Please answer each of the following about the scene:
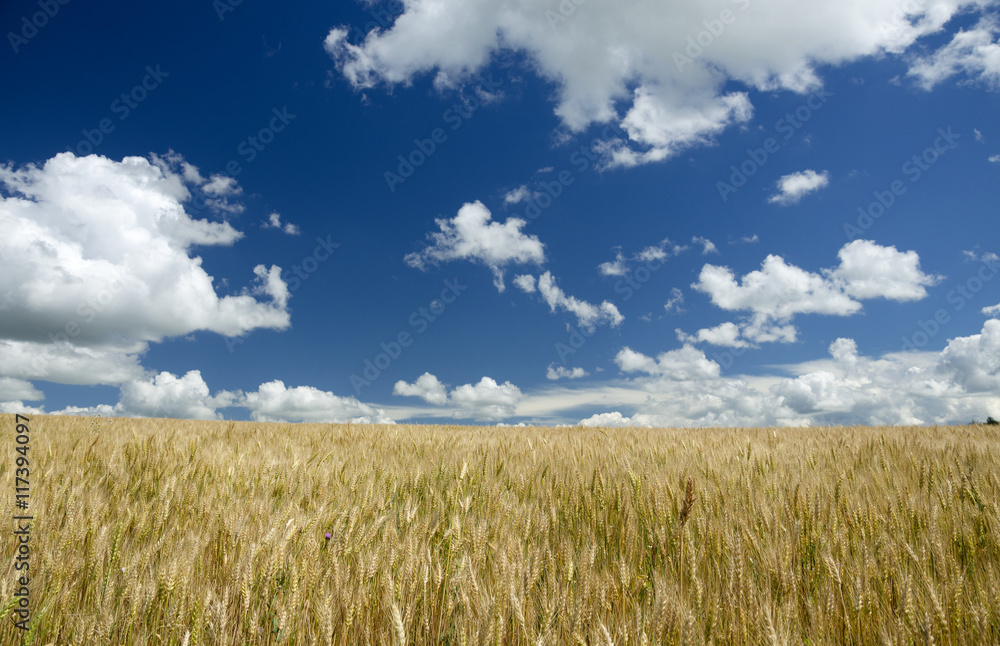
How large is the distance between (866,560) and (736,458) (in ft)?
7.49

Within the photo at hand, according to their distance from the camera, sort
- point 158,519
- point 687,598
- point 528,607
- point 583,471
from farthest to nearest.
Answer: point 583,471, point 158,519, point 687,598, point 528,607

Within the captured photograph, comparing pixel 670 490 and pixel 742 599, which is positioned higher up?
pixel 670 490

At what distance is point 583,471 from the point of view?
11.1 ft

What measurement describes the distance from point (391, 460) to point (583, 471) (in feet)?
5.61

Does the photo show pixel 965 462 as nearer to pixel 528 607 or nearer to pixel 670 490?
pixel 670 490

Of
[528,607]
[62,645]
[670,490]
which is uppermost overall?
[670,490]

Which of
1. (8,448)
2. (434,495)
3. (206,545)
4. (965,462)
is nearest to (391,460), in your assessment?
(434,495)

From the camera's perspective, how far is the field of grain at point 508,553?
1561 millimetres


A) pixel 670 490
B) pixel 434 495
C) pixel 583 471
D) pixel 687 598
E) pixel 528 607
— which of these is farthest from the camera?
pixel 583 471

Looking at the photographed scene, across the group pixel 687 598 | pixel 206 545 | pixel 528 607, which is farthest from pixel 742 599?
pixel 206 545

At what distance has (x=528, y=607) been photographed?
5.30 ft

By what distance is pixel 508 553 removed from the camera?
6.36ft

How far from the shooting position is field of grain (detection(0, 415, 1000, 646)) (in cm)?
156

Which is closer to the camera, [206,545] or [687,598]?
[687,598]
